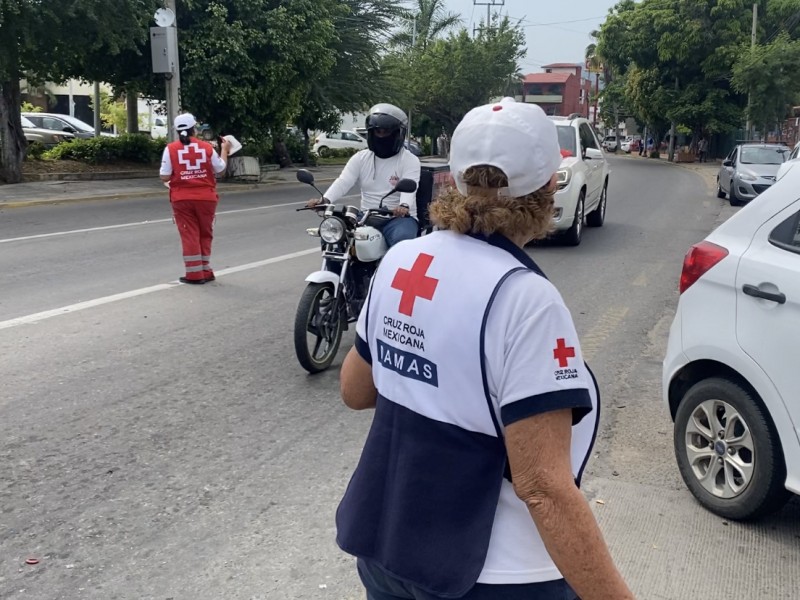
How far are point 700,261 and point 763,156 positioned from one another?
729 inches

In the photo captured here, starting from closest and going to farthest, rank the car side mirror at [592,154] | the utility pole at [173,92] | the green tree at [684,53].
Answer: the car side mirror at [592,154] → the utility pole at [173,92] → the green tree at [684,53]

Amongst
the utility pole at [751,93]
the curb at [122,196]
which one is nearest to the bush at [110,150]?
the curb at [122,196]

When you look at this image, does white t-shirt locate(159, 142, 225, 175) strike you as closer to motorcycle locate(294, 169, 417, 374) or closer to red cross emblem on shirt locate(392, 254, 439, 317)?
motorcycle locate(294, 169, 417, 374)

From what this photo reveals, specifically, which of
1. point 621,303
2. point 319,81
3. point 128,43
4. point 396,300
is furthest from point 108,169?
point 396,300

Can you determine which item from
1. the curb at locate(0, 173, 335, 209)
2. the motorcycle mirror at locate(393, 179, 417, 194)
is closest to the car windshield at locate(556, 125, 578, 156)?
the motorcycle mirror at locate(393, 179, 417, 194)

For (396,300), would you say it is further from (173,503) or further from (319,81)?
(319,81)

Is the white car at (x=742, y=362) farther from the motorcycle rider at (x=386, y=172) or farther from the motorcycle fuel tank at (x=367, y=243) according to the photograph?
the motorcycle rider at (x=386, y=172)

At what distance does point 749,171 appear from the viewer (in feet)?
64.0

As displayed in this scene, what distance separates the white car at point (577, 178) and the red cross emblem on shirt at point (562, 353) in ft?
31.9

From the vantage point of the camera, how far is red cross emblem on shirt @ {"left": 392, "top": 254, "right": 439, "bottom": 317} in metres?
1.69

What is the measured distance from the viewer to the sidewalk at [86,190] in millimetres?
17219

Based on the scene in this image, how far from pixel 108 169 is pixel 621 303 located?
18.0 metres

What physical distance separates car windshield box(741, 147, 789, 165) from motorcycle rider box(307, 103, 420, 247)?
1590 cm

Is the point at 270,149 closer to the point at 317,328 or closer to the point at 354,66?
the point at 354,66
